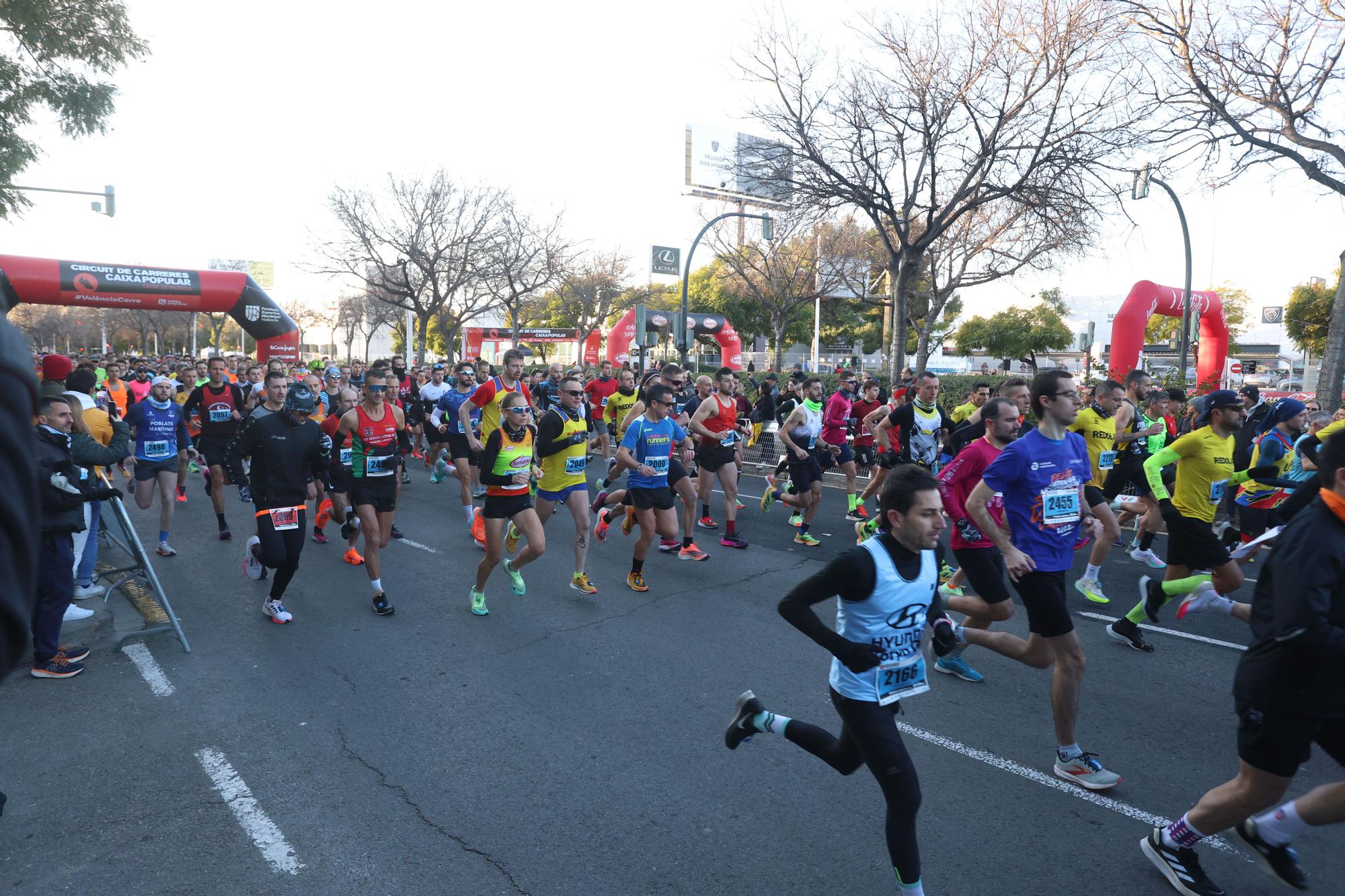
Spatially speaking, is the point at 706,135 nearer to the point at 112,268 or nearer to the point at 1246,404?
the point at 112,268

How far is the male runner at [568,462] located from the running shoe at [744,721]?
12.8 ft

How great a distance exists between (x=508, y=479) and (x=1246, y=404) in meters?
9.69

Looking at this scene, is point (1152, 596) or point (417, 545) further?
point (417, 545)

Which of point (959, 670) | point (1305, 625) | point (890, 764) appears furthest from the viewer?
point (959, 670)

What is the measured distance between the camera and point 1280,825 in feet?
10.1

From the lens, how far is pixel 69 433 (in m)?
5.60

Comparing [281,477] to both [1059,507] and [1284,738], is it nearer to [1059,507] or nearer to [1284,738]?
[1059,507]

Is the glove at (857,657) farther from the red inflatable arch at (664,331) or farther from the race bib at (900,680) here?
the red inflatable arch at (664,331)

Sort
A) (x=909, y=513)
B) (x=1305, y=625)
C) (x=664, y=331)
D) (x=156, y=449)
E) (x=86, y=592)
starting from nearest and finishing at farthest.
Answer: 1. (x=1305, y=625)
2. (x=909, y=513)
3. (x=86, y=592)
4. (x=156, y=449)
5. (x=664, y=331)

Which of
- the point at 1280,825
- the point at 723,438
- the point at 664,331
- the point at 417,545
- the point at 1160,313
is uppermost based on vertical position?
the point at 1160,313

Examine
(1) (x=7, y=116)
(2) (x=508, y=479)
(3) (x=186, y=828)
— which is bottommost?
(3) (x=186, y=828)

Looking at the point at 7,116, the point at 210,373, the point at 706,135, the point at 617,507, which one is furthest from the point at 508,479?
the point at 706,135

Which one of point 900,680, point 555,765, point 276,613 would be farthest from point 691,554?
point 900,680

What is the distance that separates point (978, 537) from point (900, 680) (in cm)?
225
